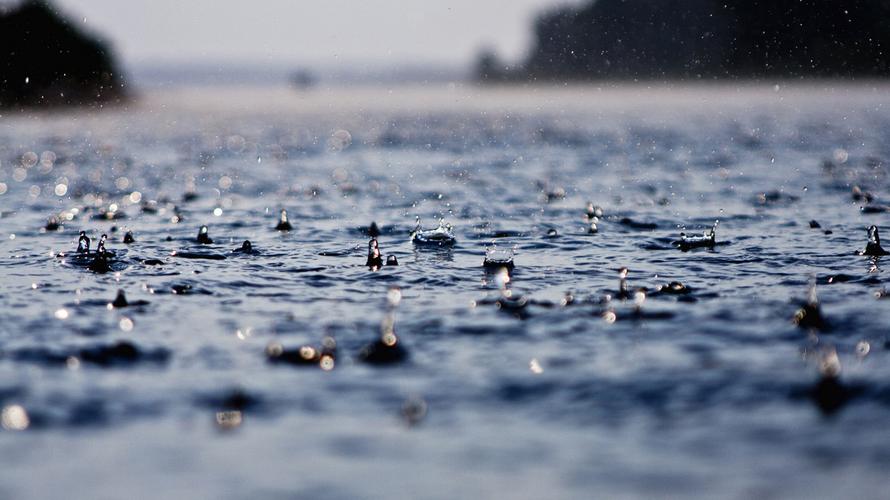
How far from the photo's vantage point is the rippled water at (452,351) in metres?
5.67

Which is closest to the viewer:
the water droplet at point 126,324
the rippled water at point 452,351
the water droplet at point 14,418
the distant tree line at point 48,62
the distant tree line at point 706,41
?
the rippled water at point 452,351

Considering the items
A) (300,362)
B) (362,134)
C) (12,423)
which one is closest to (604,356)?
(300,362)

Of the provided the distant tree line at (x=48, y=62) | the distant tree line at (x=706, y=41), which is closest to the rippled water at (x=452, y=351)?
A: the distant tree line at (x=48, y=62)

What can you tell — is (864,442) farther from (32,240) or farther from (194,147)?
(194,147)

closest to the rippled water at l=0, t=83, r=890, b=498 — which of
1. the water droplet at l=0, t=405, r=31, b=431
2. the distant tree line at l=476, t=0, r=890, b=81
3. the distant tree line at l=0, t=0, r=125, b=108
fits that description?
the water droplet at l=0, t=405, r=31, b=431

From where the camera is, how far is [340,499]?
528 centimetres

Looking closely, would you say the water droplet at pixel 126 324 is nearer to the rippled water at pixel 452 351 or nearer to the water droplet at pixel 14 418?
the rippled water at pixel 452 351

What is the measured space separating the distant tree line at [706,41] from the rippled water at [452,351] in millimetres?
99737

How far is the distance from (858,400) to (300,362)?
388 cm

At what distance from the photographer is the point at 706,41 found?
13100 cm

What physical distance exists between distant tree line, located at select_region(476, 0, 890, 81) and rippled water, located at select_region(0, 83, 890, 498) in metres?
99.7

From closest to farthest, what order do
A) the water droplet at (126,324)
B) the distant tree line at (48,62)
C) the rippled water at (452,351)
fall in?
the rippled water at (452,351)
the water droplet at (126,324)
the distant tree line at (48,62)

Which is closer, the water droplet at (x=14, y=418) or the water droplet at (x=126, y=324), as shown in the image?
the water droplet at (x=14, y=418)

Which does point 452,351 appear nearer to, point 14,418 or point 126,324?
point 126,324
